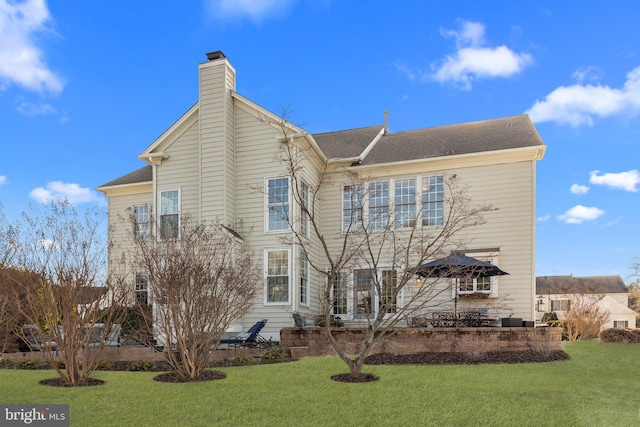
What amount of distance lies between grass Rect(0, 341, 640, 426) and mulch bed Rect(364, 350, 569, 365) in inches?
25.4

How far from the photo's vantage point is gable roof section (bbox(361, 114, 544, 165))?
15.2 metres

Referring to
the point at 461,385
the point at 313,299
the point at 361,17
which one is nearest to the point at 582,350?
the point at 461,385

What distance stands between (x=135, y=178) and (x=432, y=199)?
1168 cm

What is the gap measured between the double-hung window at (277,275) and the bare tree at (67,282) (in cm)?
585

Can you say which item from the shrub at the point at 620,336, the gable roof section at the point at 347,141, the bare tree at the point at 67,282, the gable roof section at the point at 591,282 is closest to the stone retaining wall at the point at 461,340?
the shrub at the point at 620,336

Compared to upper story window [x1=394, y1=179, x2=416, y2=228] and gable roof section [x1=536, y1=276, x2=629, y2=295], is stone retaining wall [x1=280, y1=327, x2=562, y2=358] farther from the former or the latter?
gable roof section [x1=536, y1=276, x2=629, y2=295]

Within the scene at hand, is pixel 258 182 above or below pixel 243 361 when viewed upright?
above

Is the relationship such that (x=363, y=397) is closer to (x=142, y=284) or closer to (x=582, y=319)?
(x=142, y=284)

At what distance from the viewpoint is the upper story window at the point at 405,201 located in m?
15.6

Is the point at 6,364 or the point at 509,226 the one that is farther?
the point at 509,226

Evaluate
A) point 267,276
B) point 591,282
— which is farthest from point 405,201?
point 591,282

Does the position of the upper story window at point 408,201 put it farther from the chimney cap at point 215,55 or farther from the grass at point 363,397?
the grass at point 363,397

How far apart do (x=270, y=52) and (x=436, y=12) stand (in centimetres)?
514

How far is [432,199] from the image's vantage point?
1545cm
